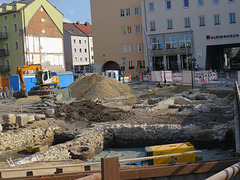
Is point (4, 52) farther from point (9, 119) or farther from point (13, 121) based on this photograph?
point (9, 119)

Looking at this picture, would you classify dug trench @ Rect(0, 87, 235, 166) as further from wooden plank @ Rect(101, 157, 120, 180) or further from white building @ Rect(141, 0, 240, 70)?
white building @ Rect(141, 0, 240, 70)

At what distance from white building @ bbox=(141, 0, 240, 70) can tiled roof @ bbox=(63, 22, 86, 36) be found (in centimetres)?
2320

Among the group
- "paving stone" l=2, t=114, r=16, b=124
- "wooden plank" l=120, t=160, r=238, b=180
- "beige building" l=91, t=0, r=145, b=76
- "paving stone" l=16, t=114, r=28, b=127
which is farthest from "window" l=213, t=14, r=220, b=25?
"wooden plank" l=120, t=160, r=238, b=180

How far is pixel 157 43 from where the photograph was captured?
51.2 m

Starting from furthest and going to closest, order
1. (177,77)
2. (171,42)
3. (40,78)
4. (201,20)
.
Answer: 1. (171,42)
2. (201,20)
3. (177,77)
4. (40,78)

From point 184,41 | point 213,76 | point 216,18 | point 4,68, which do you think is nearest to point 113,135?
point 213,76

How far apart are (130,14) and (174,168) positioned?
52.2 m

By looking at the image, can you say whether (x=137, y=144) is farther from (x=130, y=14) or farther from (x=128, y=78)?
(x=130, y=14)

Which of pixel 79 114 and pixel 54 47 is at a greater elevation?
pixel 54 47

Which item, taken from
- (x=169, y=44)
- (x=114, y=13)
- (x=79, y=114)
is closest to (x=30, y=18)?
(x=114, y=13)

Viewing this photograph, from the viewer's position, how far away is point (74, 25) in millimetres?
75375

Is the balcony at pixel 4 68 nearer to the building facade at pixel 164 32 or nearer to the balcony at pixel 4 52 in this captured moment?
the balcony at pixel 4 52

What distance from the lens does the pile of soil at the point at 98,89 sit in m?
30.9

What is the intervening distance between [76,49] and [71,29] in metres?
4.98
